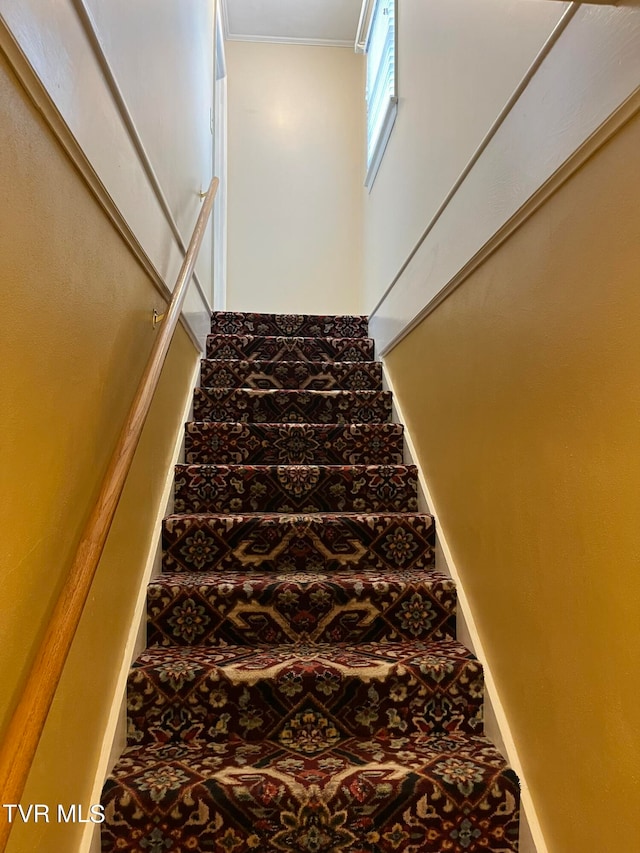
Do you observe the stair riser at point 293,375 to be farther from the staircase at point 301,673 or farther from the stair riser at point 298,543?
the stair riser at point 298,543

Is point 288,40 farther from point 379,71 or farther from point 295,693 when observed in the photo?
point 295,693

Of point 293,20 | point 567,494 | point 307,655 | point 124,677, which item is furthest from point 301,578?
point 293,20

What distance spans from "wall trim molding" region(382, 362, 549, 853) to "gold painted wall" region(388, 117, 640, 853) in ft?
0.09

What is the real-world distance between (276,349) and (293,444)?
0.78m

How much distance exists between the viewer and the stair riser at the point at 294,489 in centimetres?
197

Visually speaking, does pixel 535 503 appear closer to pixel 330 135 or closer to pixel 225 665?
pixel 225 665

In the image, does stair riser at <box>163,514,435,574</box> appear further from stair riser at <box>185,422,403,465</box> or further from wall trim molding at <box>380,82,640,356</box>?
wall trim molding at <box>380,82,640,356</box>

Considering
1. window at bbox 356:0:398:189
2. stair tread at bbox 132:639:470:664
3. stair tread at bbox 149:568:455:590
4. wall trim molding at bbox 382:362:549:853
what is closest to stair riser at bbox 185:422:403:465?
wall trim molding at bbox 382:362:549:853

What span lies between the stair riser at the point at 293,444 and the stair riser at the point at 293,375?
1.46 ft

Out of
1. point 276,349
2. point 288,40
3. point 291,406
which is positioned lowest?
point 291,406

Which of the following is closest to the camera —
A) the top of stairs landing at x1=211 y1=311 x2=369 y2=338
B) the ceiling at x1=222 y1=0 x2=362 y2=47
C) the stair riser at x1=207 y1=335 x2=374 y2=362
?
the stair riser at x1=207 y1=335 x2=374 y2=362

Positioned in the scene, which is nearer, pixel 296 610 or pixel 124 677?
pixel 124 677

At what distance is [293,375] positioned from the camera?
266cm

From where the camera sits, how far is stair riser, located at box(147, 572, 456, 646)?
1.54m
